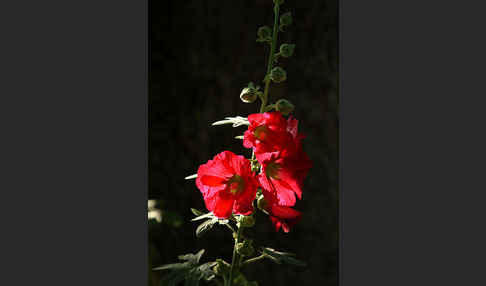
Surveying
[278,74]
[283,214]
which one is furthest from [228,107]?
[283,214]

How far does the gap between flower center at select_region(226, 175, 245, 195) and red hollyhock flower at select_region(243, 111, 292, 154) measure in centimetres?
9

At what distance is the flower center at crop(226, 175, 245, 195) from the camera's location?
3.50 feet

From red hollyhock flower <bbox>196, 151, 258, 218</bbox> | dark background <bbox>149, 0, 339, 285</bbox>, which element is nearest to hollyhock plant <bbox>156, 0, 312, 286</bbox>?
red hollyhock flower <bbox>196, 151, 258, 218</bbox>

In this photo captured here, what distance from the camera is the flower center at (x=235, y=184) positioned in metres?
1.07

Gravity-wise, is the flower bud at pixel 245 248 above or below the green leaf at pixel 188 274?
above

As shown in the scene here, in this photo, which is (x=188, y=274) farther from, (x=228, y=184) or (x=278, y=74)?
(x=278, y=74)

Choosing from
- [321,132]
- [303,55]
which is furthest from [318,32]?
[321,132]

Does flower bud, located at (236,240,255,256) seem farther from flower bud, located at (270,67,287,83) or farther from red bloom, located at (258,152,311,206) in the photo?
flower bud, located at (270,67,287,83)

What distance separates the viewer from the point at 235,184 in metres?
1.08

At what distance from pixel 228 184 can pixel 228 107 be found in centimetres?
66

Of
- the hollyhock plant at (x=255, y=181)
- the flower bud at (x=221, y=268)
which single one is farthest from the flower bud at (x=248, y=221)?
the flower bud at (x=221, y=268)

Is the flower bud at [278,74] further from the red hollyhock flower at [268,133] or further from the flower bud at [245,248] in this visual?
the flower bud at [245,248]

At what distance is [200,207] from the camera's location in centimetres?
173

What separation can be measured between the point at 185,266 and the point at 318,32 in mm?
1012
